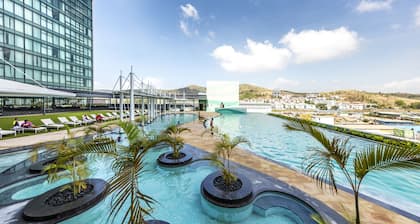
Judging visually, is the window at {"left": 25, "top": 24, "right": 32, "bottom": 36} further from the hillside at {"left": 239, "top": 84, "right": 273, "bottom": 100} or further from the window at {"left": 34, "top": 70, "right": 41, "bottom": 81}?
the hillside at {"left": 239, "top": 84, "right": 273, "bottom": 100}

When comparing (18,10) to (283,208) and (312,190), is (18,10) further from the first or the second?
(312,190)

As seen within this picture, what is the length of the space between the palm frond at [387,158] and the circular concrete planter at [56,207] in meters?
4.46

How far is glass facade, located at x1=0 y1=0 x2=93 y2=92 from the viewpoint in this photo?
16.5 meters

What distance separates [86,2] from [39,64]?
548 inches

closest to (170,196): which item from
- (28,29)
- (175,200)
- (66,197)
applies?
(175,200)

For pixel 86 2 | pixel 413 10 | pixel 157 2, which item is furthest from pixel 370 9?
pixel 86 2

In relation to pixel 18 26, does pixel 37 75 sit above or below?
below

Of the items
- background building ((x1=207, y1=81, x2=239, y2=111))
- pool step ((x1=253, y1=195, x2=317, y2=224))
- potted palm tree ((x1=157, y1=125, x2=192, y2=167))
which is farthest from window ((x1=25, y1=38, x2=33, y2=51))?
pool step ((x1=253, y1=195, x2=317, y2=224))

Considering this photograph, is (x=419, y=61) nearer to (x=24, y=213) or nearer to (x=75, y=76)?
(x=24, y=213)

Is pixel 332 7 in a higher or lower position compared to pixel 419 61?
higher

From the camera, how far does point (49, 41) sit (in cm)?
2027

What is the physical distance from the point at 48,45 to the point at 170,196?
1070 inches

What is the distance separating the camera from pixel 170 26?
16.4m

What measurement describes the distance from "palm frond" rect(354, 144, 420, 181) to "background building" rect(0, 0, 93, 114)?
21117 millimetres
